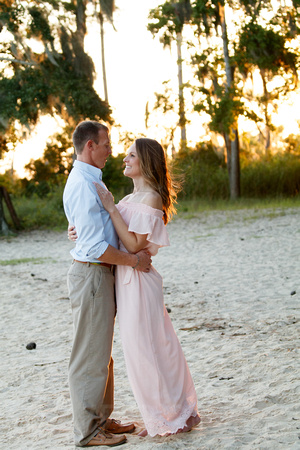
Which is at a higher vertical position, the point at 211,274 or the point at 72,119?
the point at 72,119

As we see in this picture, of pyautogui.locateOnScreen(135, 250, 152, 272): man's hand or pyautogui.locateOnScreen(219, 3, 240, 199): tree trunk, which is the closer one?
pyautogui.locateOnScreen(135, 250, 152, 272): man's hand

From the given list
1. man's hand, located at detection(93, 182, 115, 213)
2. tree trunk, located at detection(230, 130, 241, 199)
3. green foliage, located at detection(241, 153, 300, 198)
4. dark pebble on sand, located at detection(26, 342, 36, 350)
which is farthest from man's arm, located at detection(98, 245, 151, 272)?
green foliage, located at detection(241, 153, 300, 198)

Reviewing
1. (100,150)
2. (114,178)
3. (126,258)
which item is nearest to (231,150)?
(114,178)

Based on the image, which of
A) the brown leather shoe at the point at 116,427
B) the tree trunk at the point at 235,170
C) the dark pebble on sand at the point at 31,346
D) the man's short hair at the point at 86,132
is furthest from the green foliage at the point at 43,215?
the man's short hair at the point at 86,132

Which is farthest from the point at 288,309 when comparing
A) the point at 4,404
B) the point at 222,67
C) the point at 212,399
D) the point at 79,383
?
the point at 222,67

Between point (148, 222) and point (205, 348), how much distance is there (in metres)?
2.42

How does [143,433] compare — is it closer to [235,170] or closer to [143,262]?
[143,262]

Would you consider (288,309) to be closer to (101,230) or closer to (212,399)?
(212,399)

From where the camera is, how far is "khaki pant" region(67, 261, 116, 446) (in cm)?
315

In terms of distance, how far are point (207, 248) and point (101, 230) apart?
9.56 meters

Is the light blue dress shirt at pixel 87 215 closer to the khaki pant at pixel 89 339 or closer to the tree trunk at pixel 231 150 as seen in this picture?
the khaki pant at pixel 89 339

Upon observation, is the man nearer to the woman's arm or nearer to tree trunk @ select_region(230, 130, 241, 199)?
the woman's arm

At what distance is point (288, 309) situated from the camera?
21.3ft

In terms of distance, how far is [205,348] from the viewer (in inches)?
209
